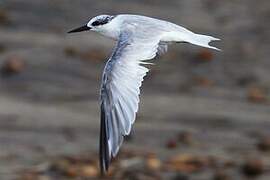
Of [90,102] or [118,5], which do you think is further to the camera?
[118,5]

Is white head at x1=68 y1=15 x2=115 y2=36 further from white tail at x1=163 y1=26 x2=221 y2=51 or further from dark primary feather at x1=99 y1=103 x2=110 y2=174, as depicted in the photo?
dark primary feather at x1=99 y1=103 x2=110 y2=174

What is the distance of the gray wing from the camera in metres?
5.35

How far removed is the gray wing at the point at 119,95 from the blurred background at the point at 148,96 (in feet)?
5.92

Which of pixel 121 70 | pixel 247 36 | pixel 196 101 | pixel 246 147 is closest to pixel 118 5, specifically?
pixel 247 36

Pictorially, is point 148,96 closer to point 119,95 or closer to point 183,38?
point 183,38

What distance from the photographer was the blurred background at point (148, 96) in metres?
7.44

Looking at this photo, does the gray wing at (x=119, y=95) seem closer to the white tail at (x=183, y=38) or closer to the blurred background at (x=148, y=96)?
the white tail at (x=183, y=38)

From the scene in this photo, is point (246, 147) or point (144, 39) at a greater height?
point (144, 39)

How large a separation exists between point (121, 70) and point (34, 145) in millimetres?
2359

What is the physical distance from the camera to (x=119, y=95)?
5.45 metres

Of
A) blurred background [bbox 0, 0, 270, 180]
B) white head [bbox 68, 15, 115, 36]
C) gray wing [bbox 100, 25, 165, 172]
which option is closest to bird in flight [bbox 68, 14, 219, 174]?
gray wing [bbox 100, 25, 165, 172]

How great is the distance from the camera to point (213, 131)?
26.5ft

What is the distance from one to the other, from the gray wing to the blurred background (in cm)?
180

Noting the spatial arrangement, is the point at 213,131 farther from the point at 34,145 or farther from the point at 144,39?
the point at 144,39
